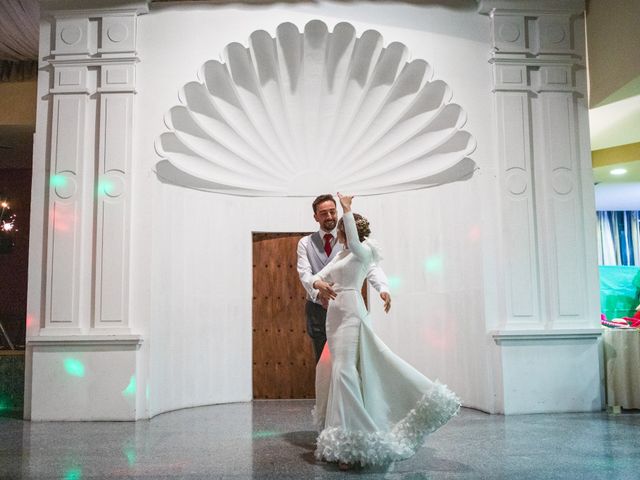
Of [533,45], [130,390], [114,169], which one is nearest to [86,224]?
[114,169]

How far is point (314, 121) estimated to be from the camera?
7.54m

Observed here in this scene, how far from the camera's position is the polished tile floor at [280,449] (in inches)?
147

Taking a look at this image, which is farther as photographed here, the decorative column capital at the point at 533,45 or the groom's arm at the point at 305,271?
the decorative column capital at the point at 533,45

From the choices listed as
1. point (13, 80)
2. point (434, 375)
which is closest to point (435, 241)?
point (434, 375)

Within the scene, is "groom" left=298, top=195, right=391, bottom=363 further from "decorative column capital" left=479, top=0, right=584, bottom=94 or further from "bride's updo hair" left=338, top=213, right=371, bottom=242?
"decorative column capital" left=479, top=0, right=584, bottom=94

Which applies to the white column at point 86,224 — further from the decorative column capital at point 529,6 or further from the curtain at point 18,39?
the decorative column capital at point 529,6

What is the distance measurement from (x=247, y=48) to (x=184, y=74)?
70cm

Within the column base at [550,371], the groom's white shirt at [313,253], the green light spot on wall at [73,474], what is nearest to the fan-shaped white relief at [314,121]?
the column base at [550,371]

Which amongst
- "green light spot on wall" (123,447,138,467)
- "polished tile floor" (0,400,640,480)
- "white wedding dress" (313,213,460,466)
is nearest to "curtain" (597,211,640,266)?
"polished tile floor" (0,400,640,480)

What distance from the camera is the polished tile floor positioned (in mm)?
3734

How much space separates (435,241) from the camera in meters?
7.07

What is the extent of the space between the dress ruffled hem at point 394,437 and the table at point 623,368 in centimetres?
294

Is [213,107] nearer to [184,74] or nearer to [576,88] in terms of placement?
[184,74]

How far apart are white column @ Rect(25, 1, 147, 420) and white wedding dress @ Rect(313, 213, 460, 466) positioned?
103 inches
